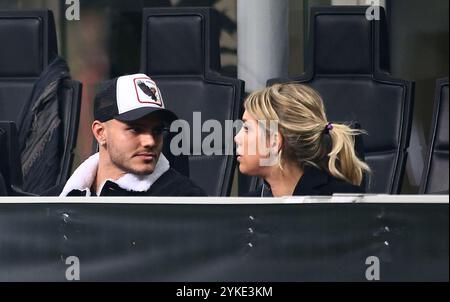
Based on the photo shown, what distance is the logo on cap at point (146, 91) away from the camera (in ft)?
17.9

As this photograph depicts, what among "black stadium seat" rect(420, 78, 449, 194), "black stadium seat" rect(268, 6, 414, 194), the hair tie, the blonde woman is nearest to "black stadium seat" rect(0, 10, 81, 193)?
"black stadium seat" rect(268, 6, 414, 194)

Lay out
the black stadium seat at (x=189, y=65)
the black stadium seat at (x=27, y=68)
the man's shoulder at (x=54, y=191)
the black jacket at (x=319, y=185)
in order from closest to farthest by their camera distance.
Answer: the black jacket at (x=319, y=185)
the man's shoulder at (x=54, y=191)
the black stadium seat at (x=189, y=65)
the black stadium seat at (x=27, y=68)

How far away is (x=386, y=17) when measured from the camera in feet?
19.2

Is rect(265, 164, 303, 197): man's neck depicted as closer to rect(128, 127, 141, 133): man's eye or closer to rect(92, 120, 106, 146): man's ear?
rect(128, 127, 141, 133): man's eye

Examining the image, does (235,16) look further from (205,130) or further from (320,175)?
(320,175)

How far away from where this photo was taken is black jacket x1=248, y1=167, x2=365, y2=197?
5.07 metres

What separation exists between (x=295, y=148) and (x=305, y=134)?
57mm

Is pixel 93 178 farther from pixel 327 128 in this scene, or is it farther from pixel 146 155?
pixel 327 128

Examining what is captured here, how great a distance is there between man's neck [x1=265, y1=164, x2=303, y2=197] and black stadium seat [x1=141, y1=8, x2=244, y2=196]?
740 millimetres

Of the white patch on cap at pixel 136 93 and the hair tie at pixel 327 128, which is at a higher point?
the white patch on cap at pixel 136 93

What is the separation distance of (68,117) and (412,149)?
52.7 inches

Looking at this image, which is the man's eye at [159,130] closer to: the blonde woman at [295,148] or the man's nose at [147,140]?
the man's nose at [147,140]

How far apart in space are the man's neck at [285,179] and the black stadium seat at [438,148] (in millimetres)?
489

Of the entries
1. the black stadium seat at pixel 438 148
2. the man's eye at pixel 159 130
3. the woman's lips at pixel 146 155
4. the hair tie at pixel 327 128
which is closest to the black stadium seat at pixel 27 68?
the man's eye at pixel 159 130
